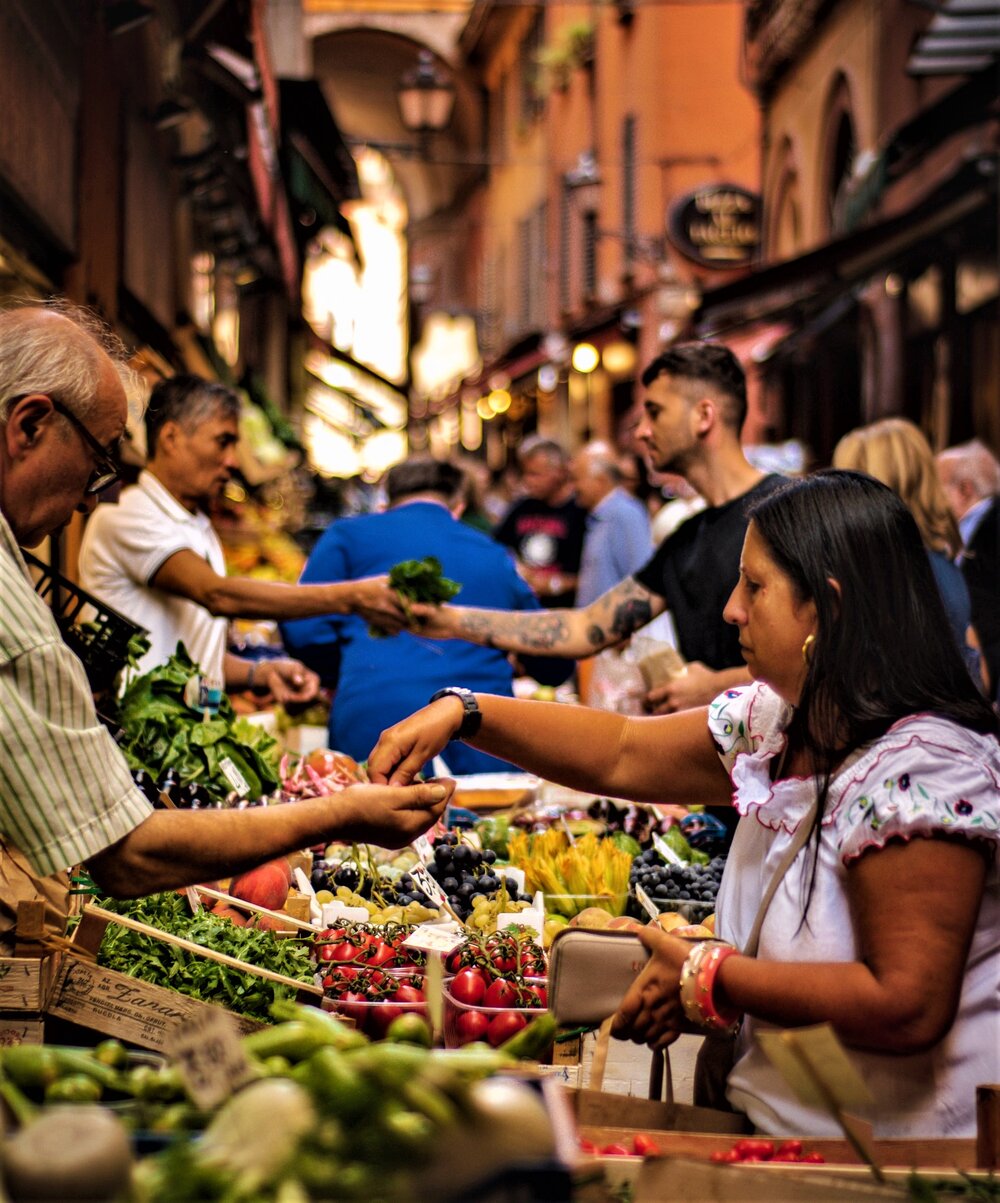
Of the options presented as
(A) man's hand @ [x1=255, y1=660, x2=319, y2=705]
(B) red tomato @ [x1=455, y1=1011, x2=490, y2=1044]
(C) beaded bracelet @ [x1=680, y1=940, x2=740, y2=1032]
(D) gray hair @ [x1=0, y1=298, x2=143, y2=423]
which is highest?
(D) gray hair @ [x1=0, y1=298, x2=143, y2=423]

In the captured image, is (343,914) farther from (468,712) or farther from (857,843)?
(857,843)

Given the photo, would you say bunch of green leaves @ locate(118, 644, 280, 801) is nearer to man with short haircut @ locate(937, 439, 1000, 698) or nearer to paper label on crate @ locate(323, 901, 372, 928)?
paper label on crate @ locate(323, 901, 372, 928)

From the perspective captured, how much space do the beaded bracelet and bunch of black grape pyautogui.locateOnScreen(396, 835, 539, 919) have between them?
155 centimetres

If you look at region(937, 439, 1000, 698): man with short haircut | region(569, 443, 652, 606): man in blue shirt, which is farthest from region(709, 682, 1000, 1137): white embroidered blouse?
region(569, 443, 652, 606): man in blue shirt

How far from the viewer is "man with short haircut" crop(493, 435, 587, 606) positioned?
11.4 meters

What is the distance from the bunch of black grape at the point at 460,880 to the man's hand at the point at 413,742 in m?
0.89

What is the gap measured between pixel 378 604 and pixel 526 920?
209cm

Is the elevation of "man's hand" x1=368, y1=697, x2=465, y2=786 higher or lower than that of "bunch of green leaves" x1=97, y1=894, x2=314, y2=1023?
higher

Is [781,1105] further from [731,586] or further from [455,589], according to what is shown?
[455,589]

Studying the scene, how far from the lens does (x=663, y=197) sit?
20.9 metres

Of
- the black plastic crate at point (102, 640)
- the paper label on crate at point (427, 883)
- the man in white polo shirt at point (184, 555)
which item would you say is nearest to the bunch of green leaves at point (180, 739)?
the black plastic crate at point (102, 640)

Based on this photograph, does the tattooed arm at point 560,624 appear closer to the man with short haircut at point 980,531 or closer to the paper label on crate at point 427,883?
the paper label on crate at point 427,883

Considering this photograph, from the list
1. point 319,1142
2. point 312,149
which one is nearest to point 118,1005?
point 319,1142

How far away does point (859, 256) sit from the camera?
11633mm
